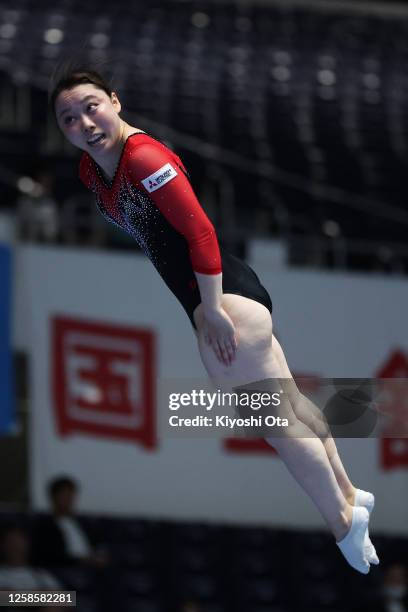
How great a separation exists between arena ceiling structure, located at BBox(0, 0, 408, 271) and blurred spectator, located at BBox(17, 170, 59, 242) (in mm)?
1378

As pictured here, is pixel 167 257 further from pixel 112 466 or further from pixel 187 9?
pixel 187 9

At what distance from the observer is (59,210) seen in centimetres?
945

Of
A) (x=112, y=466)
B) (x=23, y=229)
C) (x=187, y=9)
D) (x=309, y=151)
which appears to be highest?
(x=187, y=9)

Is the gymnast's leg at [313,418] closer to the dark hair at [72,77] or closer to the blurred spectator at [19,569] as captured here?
the dark hair at [72,77]

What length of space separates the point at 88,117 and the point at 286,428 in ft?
3.75

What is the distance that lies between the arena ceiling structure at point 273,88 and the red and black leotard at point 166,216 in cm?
553

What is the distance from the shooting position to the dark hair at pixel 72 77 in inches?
160

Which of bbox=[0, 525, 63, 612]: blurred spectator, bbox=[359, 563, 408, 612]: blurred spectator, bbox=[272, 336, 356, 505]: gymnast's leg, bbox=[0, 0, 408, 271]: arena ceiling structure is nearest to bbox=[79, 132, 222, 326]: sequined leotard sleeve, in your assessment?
bbox=[272, 336, 356, 505]: gymnast's leg

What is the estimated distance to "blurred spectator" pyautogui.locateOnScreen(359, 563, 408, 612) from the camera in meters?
8.08

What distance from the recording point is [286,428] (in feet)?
13.4

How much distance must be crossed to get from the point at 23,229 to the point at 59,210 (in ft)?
1.84

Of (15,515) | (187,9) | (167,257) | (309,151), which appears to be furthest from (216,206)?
(187,9)

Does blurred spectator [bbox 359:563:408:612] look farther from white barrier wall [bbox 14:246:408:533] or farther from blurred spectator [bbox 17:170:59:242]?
blurred spectator [bbox 17:170:59:242]

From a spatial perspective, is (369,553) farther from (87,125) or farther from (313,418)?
(87,125)
